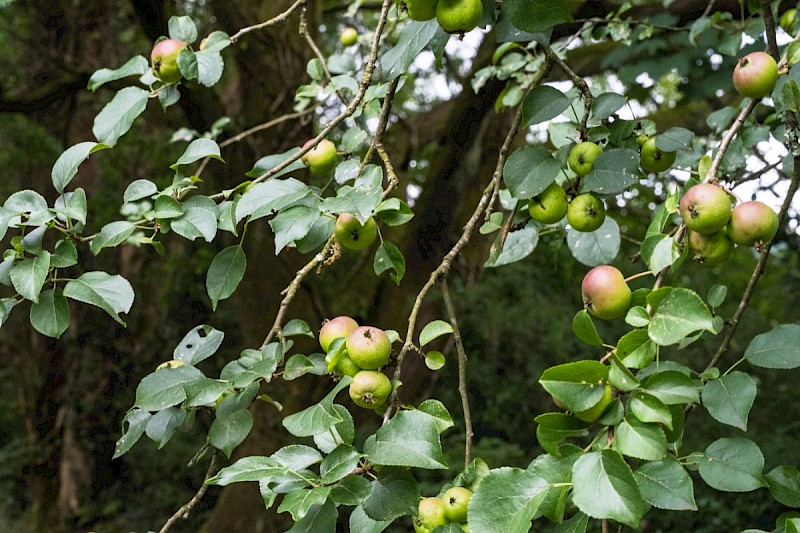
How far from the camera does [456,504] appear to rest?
2.02 feet

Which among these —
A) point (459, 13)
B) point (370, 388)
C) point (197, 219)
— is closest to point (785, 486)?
point (370, 388)

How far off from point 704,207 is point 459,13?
0.89 feet

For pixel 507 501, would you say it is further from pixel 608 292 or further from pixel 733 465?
pixel 733 465

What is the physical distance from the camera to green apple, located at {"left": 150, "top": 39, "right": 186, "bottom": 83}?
909 mm

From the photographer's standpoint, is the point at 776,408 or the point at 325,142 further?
the point at 776,408

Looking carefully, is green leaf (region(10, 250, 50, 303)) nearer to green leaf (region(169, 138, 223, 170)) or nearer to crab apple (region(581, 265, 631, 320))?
green leaf (region(169, 138, 223, 170))

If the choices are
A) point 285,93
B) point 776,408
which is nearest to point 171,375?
point 285,93

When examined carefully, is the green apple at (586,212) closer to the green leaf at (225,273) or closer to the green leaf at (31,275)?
the green leaf at (225,273)

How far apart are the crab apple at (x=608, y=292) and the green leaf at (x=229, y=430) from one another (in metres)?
A: 0.37

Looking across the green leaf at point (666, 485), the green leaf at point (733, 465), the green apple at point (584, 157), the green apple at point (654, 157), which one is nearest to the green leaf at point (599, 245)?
the green apple at point (654, 157)

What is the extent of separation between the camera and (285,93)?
102 inches

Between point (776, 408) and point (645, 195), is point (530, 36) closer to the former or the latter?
point (645, 195)

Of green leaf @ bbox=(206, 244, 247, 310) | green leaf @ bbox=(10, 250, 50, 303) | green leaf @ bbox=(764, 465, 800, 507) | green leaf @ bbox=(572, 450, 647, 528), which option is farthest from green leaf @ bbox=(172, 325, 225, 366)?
green leaf @ bbox=(764, 465, 800, 507)

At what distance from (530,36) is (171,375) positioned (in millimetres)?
522
